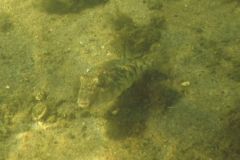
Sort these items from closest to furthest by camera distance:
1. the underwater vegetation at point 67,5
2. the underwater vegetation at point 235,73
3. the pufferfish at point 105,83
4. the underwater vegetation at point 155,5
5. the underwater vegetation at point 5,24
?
the pufferfish at point 105,83 → the underwater vegetation at point 235,73 → the underwater vegetation at point 155,5 → the underwater vegetation at point 5,24 → the underwater vegetation at point 67,5

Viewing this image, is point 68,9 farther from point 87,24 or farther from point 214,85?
point 214,85

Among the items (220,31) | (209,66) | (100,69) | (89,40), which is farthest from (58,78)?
(220,31)

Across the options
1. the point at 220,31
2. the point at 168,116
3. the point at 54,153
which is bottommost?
the point at 54,153

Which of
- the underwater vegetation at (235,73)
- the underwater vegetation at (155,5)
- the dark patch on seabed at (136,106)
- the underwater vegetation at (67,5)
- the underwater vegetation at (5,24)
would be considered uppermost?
the underwater vegetation at (155,5)

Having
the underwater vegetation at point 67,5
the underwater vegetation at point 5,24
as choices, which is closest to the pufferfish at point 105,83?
the underwater vegetation at point 67,5

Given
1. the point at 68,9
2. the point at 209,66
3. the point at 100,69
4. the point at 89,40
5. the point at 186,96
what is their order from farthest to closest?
the point at 68,9
the point at 89,40
the point at 209,66
the point at 186,96
the point at 100,69

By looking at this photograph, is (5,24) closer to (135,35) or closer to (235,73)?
(135,35)

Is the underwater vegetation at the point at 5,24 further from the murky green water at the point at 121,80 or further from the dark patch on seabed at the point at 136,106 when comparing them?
the dark patch on seabed at the point at 136,106
